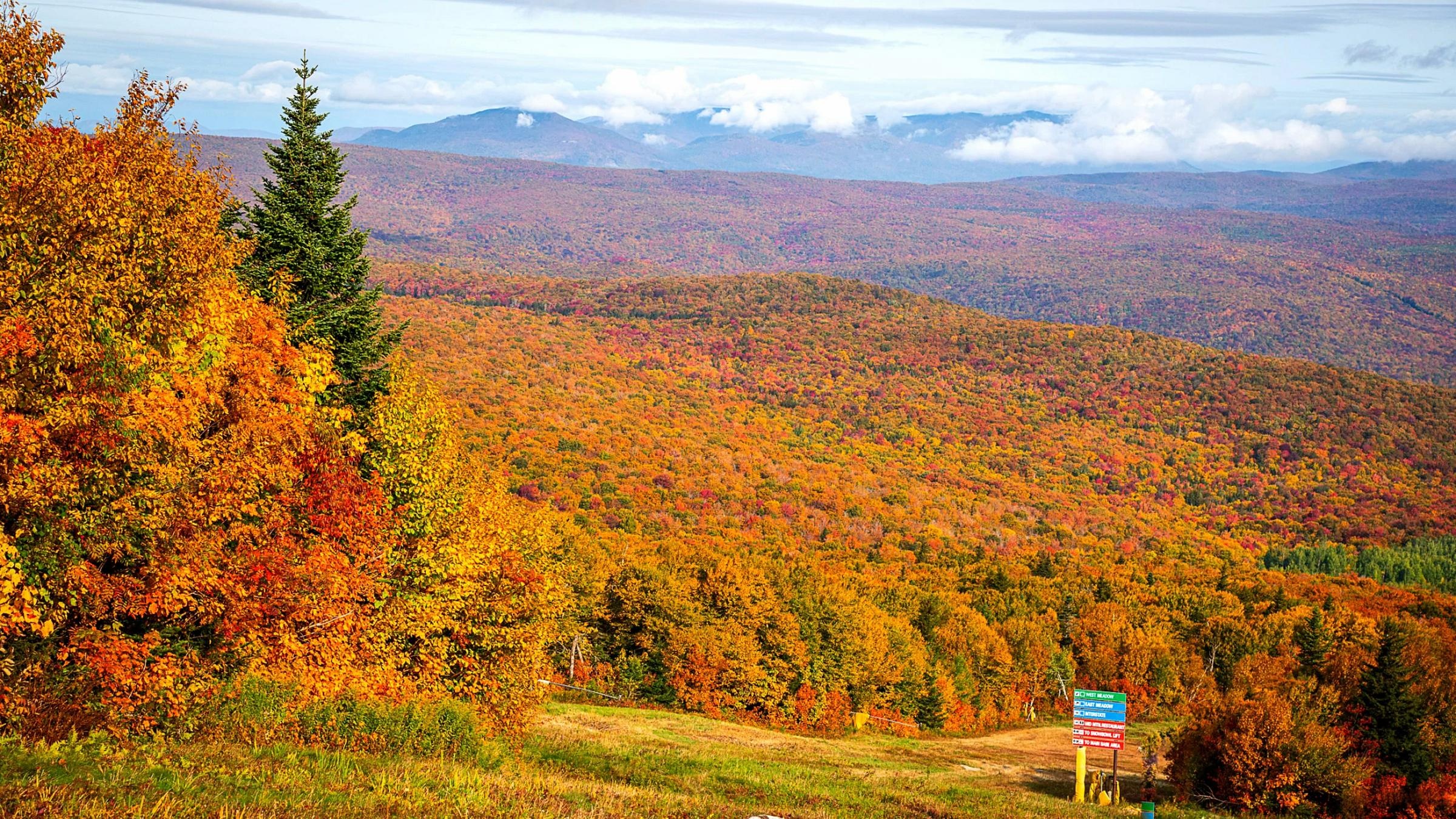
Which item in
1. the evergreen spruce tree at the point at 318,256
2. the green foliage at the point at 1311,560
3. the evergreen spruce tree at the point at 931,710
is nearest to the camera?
the evergreen spruce tree at the point at 318,256

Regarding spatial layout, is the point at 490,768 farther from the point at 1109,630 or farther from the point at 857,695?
the point at 1109,630

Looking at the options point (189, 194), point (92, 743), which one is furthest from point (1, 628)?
point (189, 194)

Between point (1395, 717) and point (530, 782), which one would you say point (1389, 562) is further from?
point (530, 782)

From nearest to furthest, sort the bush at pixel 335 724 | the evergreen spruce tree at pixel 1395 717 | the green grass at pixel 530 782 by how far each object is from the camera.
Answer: the green grass at pixel 530 782
the bush at pixel 335 724
the evergreen spruce tree at pixel 1395 717

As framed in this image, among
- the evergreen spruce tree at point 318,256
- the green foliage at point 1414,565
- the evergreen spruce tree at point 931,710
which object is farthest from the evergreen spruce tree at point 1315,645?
the green foliage at point 1414,565

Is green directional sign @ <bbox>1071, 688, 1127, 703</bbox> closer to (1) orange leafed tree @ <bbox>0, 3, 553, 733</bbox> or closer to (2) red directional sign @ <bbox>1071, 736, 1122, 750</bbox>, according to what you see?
(2) red directional sign @ <bbox>1071, 736, 1122, 750</bbox>

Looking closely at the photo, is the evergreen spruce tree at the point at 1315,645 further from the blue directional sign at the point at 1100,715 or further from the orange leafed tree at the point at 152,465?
the orange leafed tree at the point at 152,465

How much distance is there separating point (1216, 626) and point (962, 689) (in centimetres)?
2727

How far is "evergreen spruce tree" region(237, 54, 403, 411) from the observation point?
27.3m

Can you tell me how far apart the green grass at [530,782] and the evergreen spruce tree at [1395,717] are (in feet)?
38.8

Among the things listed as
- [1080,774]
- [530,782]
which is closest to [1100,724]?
[1080,774]

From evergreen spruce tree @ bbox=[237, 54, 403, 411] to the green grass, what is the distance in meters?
11.1

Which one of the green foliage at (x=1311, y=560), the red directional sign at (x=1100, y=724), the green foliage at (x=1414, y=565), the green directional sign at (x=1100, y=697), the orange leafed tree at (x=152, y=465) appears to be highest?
the orange leafed tree at (x=152, y=465)

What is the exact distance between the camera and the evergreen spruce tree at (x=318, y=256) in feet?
89.6
